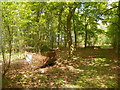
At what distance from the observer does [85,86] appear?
3.19 m

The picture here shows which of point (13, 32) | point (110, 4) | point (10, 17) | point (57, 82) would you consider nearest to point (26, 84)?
point (57, 82)

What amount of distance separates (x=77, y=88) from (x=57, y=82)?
0.74 metres

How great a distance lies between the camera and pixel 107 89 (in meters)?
2.99

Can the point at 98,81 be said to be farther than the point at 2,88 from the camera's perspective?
Yes

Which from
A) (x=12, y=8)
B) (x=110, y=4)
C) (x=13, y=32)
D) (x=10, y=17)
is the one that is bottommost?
(x=13, y=32)

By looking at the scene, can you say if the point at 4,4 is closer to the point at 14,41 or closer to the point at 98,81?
the point at 14,41

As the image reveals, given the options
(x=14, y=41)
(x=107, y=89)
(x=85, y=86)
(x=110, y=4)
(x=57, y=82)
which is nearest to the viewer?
(x=107, y=89)

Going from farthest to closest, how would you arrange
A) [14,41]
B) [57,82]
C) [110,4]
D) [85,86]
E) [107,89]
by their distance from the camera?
[110,4], [14,41], [57,82], [85,86], [107,89]

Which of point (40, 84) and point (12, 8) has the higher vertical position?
point (12, 8)

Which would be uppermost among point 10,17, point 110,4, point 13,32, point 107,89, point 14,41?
point 110,4

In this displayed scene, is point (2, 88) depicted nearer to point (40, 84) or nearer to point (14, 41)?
point (40, 84)

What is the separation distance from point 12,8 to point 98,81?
3.83 metres

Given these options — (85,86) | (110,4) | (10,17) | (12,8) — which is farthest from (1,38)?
(110,4)

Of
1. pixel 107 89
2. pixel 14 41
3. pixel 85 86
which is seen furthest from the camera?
pixel 14 41
